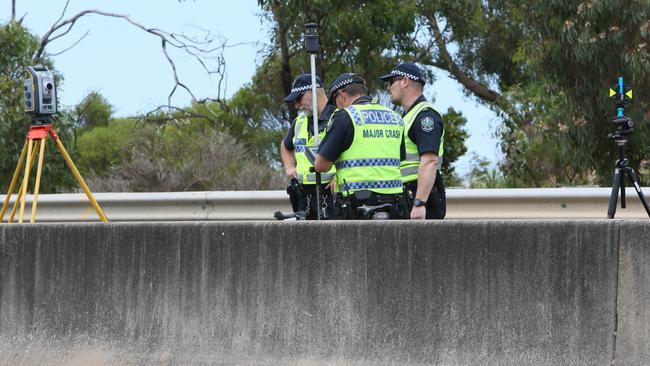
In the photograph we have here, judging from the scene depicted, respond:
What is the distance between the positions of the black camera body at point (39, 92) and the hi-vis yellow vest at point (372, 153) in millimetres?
2528

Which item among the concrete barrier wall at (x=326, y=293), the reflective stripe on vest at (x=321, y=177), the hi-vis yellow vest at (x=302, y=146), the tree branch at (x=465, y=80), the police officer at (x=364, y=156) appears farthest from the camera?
the tree branch at (x=465, y=80)

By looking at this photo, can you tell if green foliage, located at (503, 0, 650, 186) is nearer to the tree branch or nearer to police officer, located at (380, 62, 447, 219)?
police officer, located at (380, 62, 447, 219)

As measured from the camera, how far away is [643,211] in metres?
11.9

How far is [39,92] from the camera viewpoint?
31.0ft

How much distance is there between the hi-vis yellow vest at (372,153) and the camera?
8016 mm

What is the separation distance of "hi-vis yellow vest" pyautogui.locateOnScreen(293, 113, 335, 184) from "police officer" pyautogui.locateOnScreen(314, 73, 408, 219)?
1088mm

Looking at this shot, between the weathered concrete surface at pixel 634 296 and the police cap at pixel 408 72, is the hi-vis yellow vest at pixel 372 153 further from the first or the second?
the weathered concrete surface at pixel 634 296

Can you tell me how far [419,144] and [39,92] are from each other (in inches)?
115

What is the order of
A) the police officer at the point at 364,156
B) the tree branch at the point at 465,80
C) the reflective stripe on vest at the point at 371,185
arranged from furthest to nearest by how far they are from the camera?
the tree branch at the point at 465,80
the reflective stripe on vest at the point at 371,185
the police officer at the point at 364,156

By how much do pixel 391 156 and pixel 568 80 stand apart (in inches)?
533

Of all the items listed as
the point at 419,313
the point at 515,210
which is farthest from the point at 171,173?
the point at 419,313

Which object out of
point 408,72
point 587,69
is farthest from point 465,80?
point 408,72

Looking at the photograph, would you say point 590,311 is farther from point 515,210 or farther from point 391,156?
point 515,210

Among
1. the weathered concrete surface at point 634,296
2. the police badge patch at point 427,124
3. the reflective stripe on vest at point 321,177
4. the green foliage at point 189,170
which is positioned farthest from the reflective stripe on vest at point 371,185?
the green foliage at point 189,170
